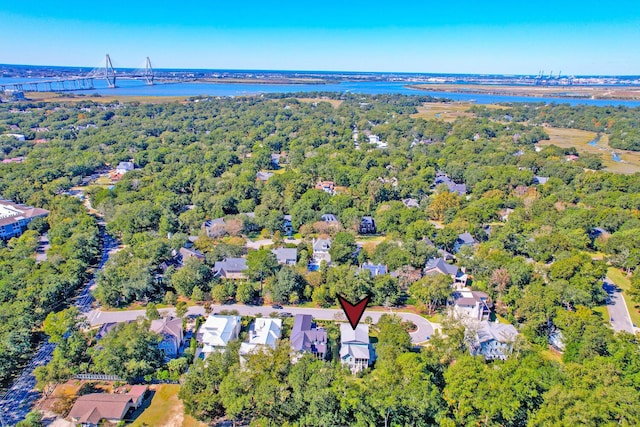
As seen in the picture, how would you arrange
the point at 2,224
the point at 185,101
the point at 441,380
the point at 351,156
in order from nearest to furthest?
the point at 441,380 → the point at 2,224 → the point at 351,156 → the point at 185,101

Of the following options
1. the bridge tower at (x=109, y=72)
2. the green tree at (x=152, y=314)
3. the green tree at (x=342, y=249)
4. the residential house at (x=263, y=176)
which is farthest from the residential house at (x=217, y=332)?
the bridge tower at (x=109, y=72)

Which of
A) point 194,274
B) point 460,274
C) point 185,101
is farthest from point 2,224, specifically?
point 185,101

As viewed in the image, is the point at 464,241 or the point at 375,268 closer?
the point at 375,268

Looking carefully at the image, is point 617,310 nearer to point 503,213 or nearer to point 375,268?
point 375,268

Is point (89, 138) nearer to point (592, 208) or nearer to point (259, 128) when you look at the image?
point (259, 128)

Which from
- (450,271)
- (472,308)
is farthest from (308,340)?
(450,271)

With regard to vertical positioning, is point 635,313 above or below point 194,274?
below
